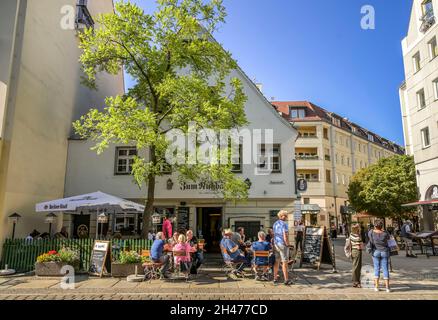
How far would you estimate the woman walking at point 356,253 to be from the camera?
9.34 meters

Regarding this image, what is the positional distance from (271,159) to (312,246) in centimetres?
559

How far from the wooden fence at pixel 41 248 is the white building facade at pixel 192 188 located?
15.5 ft

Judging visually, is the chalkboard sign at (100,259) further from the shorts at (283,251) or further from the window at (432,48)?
the window at (432,48)

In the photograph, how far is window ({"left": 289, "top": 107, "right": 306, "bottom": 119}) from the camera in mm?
46875

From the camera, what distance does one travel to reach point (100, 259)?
11.2m

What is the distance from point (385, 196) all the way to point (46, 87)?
1173 inches

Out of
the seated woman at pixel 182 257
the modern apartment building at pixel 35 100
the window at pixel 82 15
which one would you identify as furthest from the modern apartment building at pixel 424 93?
the modern apartment building at pixel 35 100

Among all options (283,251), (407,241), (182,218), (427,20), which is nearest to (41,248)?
(182,218)

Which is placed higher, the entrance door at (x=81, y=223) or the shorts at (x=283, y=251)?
the entrance door at (x=81, y=223)

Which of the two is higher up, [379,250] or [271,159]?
[271,159]

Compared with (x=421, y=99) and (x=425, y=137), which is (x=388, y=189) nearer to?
(x=425, y=137)

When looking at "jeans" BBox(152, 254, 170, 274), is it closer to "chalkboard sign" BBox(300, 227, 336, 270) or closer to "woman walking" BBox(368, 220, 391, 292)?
"chalkboard sign" BBox(300, 227, 336, 270)

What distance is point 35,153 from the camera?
47.5ft
